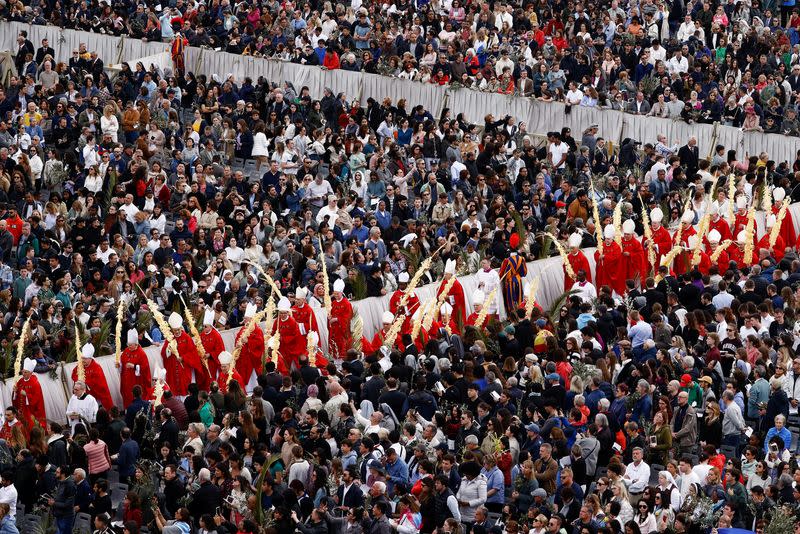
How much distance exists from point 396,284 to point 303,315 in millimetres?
2148

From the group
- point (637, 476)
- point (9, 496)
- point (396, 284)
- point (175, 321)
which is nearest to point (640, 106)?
point (396, 284)

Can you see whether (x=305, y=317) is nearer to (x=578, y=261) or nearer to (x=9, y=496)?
(x=578, y=261)

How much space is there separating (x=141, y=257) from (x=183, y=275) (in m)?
1.16

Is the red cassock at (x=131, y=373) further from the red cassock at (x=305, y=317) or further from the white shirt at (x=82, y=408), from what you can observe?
the red cassock at (x=305, y=317)

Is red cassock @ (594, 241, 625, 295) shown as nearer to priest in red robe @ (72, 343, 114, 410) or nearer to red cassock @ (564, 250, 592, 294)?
red cassock @ (564, 250, 592, 294)

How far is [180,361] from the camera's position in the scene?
27.9 m

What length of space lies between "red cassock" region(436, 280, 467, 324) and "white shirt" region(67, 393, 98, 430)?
20.0 ft

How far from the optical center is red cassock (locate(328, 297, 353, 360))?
2902 cm

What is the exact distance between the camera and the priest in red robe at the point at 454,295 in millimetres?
29812

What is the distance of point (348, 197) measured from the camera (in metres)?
34.0

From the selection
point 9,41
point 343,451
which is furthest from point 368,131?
point 343,451

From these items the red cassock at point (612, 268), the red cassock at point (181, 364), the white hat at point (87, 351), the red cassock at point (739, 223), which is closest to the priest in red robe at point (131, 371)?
the red cassock at point (181, 364)

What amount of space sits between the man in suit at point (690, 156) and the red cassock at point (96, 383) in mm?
12845

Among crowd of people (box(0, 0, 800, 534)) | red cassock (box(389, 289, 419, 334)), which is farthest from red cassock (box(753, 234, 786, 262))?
red cassock (box(389, 289, 419, 334))
